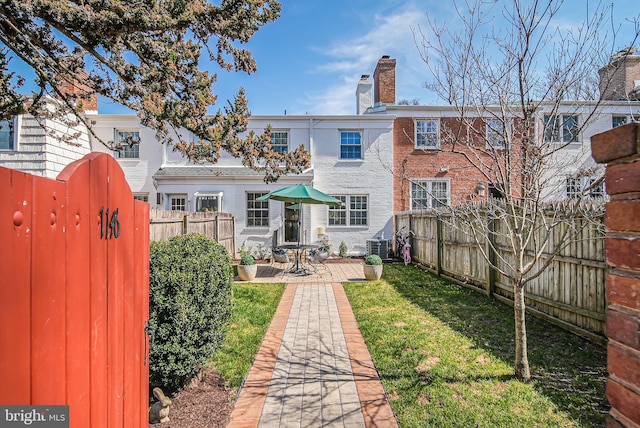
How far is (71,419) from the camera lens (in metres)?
1.38

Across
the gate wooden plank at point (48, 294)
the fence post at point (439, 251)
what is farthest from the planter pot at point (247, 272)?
the gate wooden plank at point (48, 294)

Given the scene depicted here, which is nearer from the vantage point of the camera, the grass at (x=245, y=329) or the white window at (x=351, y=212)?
the grass at (x=245, y=329)

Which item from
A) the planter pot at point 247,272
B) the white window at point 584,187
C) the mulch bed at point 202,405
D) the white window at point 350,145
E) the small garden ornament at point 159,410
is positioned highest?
the white window at point 350,145

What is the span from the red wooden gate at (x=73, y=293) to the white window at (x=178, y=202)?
13.6 m

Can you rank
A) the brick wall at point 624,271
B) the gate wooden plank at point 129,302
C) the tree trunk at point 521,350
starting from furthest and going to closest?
the tree trunk at point 521,350, the gate wooden plank at point 129,302, the brick wall at point 624,271

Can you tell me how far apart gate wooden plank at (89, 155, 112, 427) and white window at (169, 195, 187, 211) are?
46.3 ft

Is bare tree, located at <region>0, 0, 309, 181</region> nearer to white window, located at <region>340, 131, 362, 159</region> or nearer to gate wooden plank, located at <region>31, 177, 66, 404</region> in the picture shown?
gate wooden plank, located at <region>31, 177, 66, 404</region>

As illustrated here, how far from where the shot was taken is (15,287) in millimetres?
1096

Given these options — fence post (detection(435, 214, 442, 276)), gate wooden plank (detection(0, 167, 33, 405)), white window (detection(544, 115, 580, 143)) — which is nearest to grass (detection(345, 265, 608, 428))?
white window (detection(544, 115, 580, 143))

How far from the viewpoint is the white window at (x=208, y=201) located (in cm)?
1469

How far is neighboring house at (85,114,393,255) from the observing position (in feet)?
49.0

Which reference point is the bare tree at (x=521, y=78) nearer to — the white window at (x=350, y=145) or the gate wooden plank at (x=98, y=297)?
the gate wooden plank at (x=98, y=297)

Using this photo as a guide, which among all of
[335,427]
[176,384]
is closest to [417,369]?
[335,427]

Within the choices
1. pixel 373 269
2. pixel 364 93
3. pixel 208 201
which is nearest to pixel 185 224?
pixel 373 269
